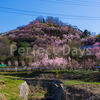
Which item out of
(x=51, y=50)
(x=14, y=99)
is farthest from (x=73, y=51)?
(x=14, y=99)

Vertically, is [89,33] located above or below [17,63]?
above

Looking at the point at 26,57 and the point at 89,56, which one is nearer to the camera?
the point at 89,56

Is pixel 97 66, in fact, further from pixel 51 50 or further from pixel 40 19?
pixel 40 19

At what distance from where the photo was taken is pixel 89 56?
90.0ft

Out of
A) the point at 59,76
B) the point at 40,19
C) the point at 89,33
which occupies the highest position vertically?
the point at 40,19

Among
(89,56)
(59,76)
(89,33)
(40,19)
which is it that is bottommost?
(59,76)

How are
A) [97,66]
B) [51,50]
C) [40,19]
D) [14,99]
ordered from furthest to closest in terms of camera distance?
[40,19] < [51,50] < [97,66] < [14,99]

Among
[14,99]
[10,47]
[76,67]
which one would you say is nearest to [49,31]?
[10,47]

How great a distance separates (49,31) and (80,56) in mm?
25195

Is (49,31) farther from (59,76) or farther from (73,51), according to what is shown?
(59,76)

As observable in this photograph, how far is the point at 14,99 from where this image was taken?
642 cm

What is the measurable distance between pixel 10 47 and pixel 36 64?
1325 centimetres

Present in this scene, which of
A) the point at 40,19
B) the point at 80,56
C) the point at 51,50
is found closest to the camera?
the point at 80,56

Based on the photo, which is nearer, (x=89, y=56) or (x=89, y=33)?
(x=89, y=56)
